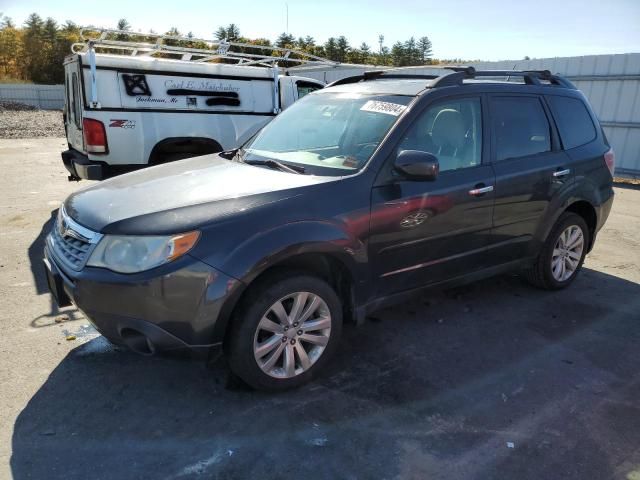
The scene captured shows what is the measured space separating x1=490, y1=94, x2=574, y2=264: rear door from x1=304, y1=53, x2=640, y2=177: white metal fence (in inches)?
329

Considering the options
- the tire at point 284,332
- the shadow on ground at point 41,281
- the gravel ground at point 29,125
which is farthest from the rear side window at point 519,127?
the gravel ground at point 29,125

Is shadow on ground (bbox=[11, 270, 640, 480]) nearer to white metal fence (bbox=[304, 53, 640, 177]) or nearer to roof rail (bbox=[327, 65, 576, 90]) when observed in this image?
roof rail (bbox=[327, 65, 576, 90])

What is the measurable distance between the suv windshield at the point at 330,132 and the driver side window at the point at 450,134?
0.60ft

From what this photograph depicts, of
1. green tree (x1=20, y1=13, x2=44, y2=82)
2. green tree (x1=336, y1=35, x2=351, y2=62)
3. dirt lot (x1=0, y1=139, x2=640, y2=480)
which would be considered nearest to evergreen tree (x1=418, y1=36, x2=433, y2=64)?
green tree (x1=336, y1=35, x2=351, y2=62)

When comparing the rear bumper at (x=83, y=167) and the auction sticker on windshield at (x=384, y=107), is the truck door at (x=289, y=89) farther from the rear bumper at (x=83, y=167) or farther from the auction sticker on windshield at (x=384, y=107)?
the auction sticker on windshield at (x=384, y=107)

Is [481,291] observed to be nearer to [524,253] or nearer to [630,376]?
[524,253]

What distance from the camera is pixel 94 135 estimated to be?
6523 millimetres

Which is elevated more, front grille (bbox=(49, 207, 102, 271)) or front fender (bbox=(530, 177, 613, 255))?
front grille (bbox=(49, 207, 102, 271))

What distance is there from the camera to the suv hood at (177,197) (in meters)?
2.69

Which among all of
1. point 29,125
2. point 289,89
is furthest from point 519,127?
point 29,125

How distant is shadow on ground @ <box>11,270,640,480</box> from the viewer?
8.05 ft

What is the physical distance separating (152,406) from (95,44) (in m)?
5.78

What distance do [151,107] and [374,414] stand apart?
5606mm

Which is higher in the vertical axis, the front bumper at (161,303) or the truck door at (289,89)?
the truck door at (289,89)
